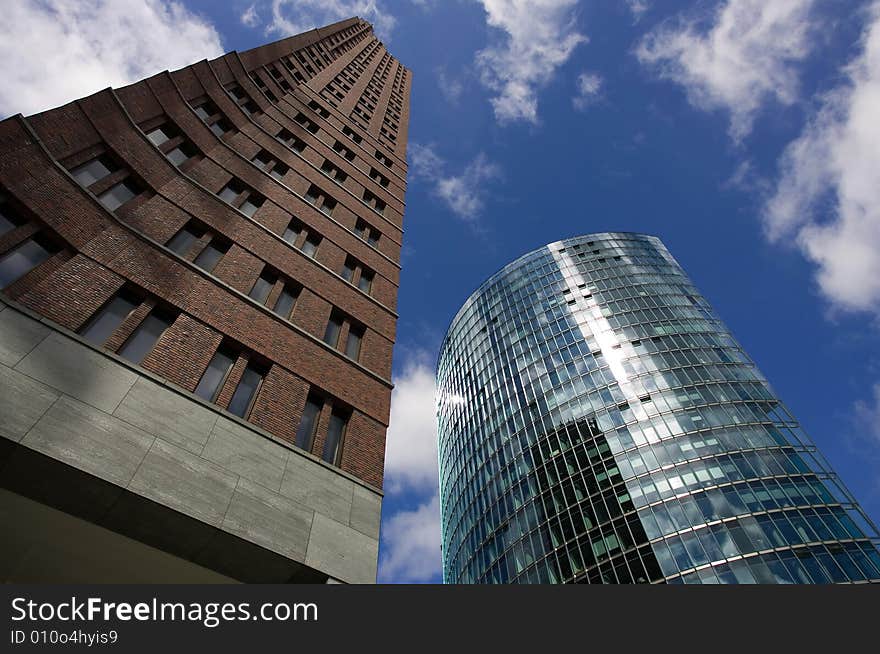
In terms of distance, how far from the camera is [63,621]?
20.9 feet

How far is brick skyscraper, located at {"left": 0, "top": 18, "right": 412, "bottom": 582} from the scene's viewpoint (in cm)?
865

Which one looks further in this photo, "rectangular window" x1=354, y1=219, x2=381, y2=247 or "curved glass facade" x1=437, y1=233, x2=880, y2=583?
A: "curved glass facade" x1=437, y1=233, x2=880, y2=583

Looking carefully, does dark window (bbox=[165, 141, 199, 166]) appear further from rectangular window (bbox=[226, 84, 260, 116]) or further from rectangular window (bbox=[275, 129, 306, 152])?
rectangular window (bbox=[226, 84, 260, 116])

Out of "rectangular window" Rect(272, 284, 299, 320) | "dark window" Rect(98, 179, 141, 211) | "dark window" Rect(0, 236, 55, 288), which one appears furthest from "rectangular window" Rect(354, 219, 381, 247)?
"dark window" Rect(0, 236, 55, 288)

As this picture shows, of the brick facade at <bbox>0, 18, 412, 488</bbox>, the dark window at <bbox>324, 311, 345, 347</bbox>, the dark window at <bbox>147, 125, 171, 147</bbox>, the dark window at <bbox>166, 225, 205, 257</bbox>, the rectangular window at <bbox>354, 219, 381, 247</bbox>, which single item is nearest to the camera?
the brick facade at <bbox>0, 18, 412, 488</bbox>

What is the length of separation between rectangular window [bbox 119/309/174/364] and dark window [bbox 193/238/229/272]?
250cm

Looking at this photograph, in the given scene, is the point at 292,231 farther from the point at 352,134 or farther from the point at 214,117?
the point at 352,134

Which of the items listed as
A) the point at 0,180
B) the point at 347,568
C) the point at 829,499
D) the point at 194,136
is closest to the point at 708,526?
Answer: the point at 829,499

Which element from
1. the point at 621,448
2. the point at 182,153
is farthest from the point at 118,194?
the point at 621,448

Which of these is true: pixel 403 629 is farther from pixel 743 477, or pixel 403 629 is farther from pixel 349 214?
pixel 743 477

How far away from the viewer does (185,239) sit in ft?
50.3

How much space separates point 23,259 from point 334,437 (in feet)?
26.0

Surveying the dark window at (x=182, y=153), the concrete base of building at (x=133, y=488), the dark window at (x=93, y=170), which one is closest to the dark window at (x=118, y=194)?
the dark window at (x=93, y=170)

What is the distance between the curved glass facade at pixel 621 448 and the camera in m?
42.2
